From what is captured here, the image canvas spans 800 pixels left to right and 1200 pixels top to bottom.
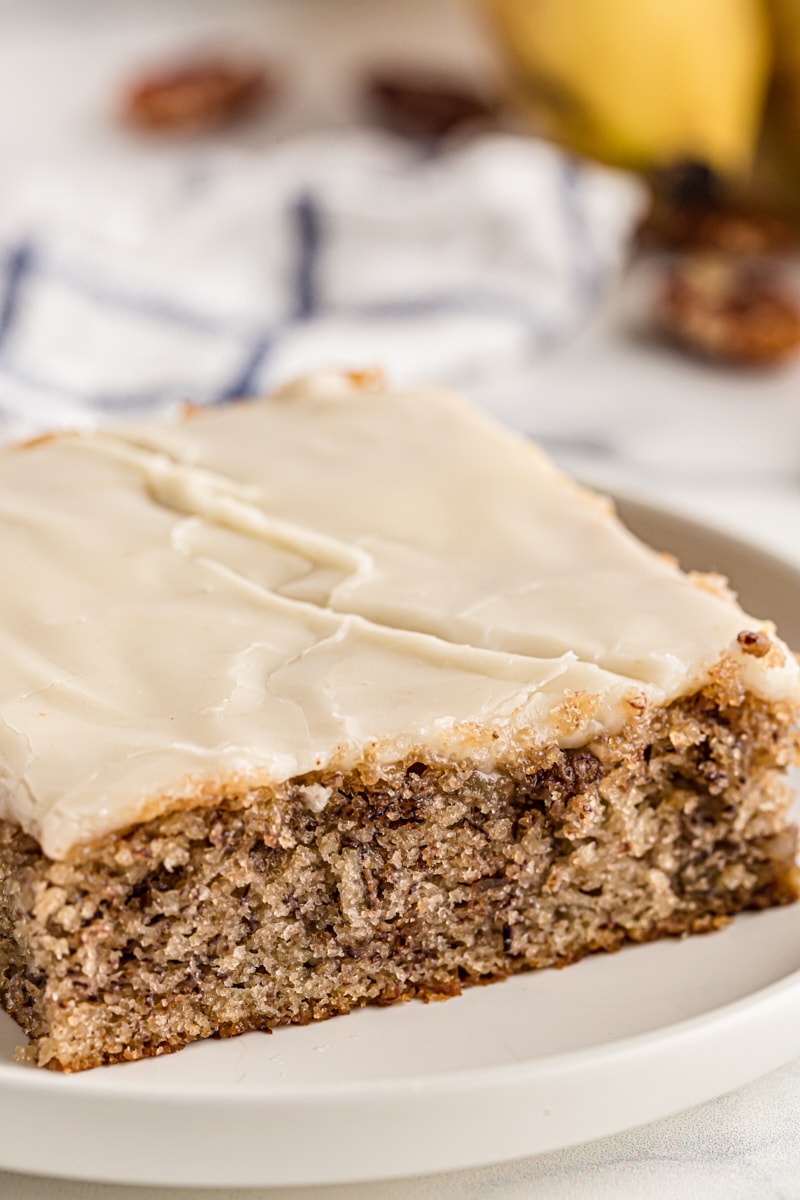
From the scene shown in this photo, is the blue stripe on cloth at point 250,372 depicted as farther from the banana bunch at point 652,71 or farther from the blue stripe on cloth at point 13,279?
the banana bunch at point 652,71

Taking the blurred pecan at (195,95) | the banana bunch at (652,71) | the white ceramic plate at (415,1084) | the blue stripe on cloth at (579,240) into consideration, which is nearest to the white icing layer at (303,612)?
the white ceramic plate at (415,1084)

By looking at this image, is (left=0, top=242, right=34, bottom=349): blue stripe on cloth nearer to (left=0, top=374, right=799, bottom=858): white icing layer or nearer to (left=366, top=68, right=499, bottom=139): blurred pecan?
(left=0, top=374, right=799, bottom=858): white icing layer

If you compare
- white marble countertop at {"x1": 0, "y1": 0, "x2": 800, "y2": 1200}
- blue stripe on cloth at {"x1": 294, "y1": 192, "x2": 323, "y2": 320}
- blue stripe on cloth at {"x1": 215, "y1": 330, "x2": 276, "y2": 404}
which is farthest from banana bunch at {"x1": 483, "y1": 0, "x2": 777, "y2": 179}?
blue stripe on cloth at {"x1": 215, "y1": 330, "x2": 276, "y2": 404}

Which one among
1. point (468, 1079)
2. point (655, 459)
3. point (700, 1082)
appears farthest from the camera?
point (655, 459)

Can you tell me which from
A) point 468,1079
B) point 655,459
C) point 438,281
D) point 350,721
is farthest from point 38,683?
point 438,281

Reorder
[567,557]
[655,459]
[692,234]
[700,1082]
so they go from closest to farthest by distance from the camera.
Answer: [700,1082]
[567,557]
[655,459]
[692,234]

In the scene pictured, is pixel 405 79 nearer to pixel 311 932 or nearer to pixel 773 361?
pixel 773 361
